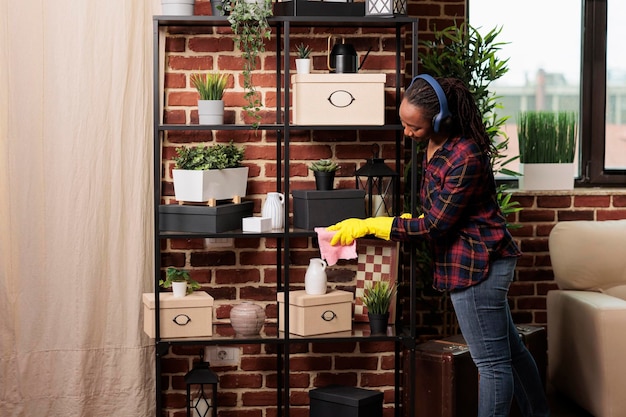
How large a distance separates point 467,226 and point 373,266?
2.25ft

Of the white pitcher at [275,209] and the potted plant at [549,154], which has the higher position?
the potted plant at [549,154]

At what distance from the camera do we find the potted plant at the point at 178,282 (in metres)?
3.33

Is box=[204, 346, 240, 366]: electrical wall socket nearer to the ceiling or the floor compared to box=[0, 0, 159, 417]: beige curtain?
nearer to the floor

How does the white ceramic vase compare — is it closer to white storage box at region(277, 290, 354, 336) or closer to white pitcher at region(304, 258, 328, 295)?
white storage box at region(277, 290, 354, 336)

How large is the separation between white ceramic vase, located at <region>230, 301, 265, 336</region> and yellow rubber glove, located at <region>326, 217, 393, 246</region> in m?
0.44

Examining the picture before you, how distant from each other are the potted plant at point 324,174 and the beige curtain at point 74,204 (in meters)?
0.71

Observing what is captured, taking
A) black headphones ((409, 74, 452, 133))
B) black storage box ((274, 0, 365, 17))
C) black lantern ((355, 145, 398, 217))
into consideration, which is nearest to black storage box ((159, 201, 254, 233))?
black lantern ((355, 145, 398, 217))

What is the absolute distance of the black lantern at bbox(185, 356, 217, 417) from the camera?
333cm

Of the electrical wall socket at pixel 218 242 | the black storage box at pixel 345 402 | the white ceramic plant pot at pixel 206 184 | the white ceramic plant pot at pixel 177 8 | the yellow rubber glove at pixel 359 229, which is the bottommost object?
the black storage box at pixel 345 402

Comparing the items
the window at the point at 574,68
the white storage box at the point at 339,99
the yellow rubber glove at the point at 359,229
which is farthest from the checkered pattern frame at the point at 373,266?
the window at the point at 574,68

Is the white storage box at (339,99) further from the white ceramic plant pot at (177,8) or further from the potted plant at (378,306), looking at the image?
the potted plant at (378,306)

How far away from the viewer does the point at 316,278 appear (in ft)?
11.1

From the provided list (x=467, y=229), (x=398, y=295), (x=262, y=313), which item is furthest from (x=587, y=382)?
(x=262, y=313)

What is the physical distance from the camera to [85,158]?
11.4 feet
